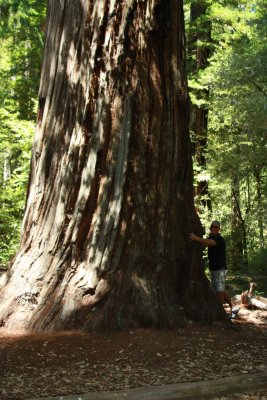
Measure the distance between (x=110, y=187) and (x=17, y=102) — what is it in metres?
15.3

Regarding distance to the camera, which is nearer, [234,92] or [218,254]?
[218,254]

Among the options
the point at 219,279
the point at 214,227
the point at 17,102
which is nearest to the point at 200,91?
the point at 17,102

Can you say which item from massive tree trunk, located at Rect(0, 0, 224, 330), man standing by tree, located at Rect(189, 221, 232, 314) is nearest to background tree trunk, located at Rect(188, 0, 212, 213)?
man standing by tree, located at Rect(189, 221, 232, 314)

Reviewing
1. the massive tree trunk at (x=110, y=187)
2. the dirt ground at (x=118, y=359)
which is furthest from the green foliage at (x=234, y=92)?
the dirt ground at (x=118, y=359)

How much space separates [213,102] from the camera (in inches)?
658

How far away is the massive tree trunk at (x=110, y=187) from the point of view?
642 cm

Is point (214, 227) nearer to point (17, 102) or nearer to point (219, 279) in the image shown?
point (219, 279)

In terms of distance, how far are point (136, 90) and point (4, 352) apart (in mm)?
3780

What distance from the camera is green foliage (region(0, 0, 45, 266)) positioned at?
545 inches

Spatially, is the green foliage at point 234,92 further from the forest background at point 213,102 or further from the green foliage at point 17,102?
the green foliage at point 17,102

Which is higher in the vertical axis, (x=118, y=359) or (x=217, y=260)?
(x=217, y=260)

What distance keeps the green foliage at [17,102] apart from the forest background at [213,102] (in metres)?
0.03

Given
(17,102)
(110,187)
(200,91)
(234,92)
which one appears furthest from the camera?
(17,102)

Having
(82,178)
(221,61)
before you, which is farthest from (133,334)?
(221,61)
